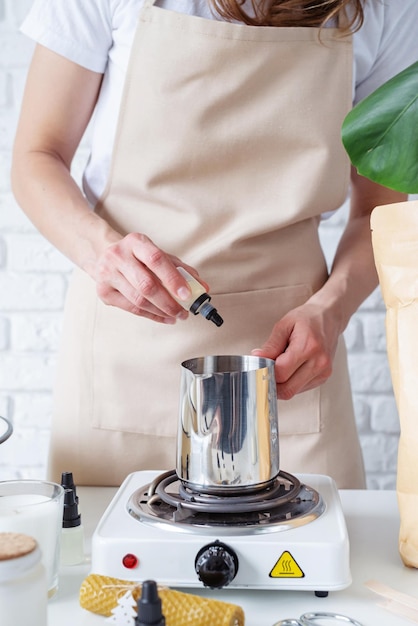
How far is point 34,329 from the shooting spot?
1894 millimetres

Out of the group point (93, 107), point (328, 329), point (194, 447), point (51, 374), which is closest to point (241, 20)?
point (93, 107)

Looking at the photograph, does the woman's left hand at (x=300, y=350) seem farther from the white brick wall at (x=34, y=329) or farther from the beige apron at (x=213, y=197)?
the white brick wall at (x=34, y=329)

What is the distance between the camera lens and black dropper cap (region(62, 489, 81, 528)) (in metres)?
0.82

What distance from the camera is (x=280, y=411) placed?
3.91 ft

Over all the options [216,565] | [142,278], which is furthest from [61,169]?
[216,565]

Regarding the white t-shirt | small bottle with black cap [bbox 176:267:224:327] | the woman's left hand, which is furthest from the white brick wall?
small bottle with black cap [bbox 176:267:224:327]

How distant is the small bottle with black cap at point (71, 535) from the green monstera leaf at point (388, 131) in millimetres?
438

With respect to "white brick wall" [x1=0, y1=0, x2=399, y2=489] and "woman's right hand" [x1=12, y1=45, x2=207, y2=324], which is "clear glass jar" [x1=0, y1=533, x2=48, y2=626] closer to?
"woman's right hand" [x1=12, y1=45, x2=207, y2=324]

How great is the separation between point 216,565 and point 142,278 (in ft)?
1.22

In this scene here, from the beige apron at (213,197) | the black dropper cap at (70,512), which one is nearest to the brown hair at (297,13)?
the beige apron at (213,197)

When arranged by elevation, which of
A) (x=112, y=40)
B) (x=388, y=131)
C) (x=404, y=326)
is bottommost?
(x=404, y=326)

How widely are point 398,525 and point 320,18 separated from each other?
2.37 feet

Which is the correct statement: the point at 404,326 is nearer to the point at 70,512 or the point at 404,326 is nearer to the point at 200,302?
the point at 200,302

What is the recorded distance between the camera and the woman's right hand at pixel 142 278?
94 cm
